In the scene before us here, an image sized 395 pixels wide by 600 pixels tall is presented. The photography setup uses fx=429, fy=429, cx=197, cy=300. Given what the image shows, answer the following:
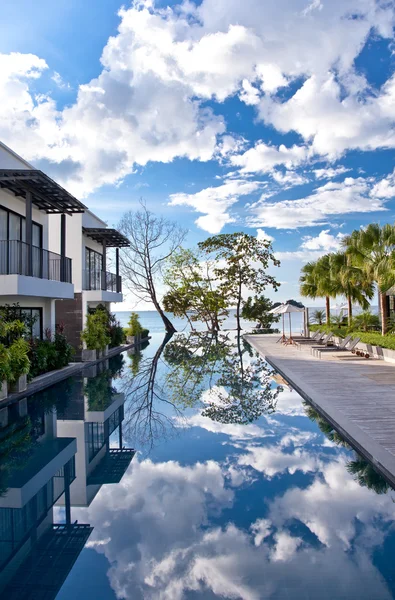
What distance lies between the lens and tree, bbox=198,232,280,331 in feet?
119

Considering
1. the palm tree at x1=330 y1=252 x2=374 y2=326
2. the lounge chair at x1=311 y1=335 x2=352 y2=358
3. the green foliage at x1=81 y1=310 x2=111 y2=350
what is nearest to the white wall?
the green foliage at x1=81 y1=310 x2=111 y2=350

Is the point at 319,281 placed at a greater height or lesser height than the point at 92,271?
lesser

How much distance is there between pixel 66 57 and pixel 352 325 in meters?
18.4

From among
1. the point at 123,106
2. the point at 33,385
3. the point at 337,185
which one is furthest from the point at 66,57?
the point at 337,185

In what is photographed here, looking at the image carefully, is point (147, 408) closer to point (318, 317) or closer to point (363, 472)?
point (363, 472)

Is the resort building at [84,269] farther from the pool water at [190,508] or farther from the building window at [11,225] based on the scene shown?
the pool water at [190,508]

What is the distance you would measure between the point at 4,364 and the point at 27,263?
4147 mm

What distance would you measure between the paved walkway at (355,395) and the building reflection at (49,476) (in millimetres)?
3675

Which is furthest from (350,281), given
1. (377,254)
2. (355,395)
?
(355,395)

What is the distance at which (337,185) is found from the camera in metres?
26.6

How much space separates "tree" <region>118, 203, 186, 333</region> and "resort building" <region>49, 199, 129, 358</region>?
12804mm

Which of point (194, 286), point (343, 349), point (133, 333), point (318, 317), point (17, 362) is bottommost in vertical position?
point (343, 349)

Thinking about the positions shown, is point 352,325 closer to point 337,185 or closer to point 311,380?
point 337,185

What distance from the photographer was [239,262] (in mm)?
36562
